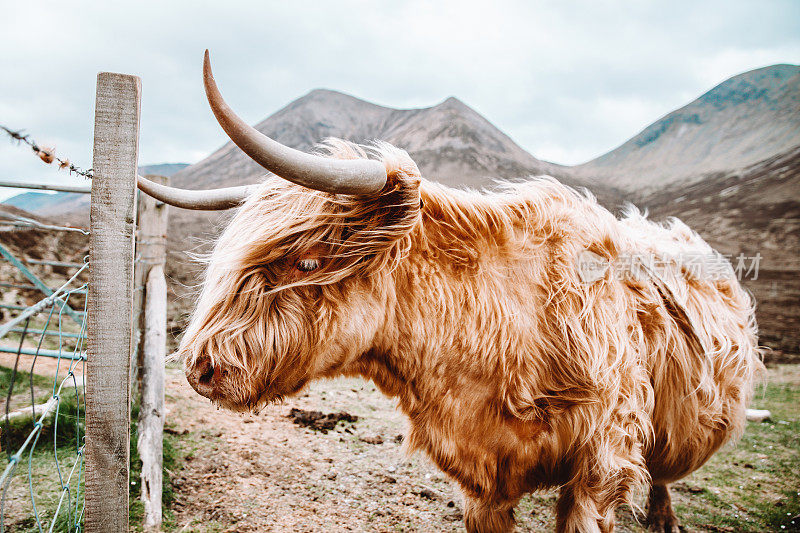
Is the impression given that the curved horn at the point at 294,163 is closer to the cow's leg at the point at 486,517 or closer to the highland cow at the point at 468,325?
the highland cow at the point at 468,325

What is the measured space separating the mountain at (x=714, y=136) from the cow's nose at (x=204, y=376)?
4049 centimetres

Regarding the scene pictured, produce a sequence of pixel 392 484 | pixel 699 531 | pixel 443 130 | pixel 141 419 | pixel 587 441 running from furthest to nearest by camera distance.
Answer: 1. pixel 443 130
2. pixel 392 484
3. pixel 699 531
4. pixel 141 419
5. pixel 587 441

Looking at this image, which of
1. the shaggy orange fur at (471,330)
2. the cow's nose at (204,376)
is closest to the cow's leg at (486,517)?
the shaggy orange fur at (471,330)

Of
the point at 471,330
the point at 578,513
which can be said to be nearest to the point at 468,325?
the point at 471,330

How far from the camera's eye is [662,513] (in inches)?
127

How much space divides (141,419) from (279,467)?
1154mm

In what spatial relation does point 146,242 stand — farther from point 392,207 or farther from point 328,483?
point 392,207

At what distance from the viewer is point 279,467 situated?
11.8 ft

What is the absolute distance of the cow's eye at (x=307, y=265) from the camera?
171cm

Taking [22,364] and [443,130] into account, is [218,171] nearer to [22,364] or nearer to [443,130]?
[443,130]

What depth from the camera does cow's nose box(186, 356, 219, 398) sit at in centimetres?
162

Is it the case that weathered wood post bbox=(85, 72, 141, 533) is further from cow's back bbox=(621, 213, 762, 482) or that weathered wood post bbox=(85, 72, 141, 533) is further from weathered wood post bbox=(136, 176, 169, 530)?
cow's back bbox=(621, 213, 762, 482)

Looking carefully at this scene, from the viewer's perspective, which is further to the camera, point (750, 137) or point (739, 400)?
point (750, 137)

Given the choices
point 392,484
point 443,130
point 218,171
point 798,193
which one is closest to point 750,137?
point 798,193
